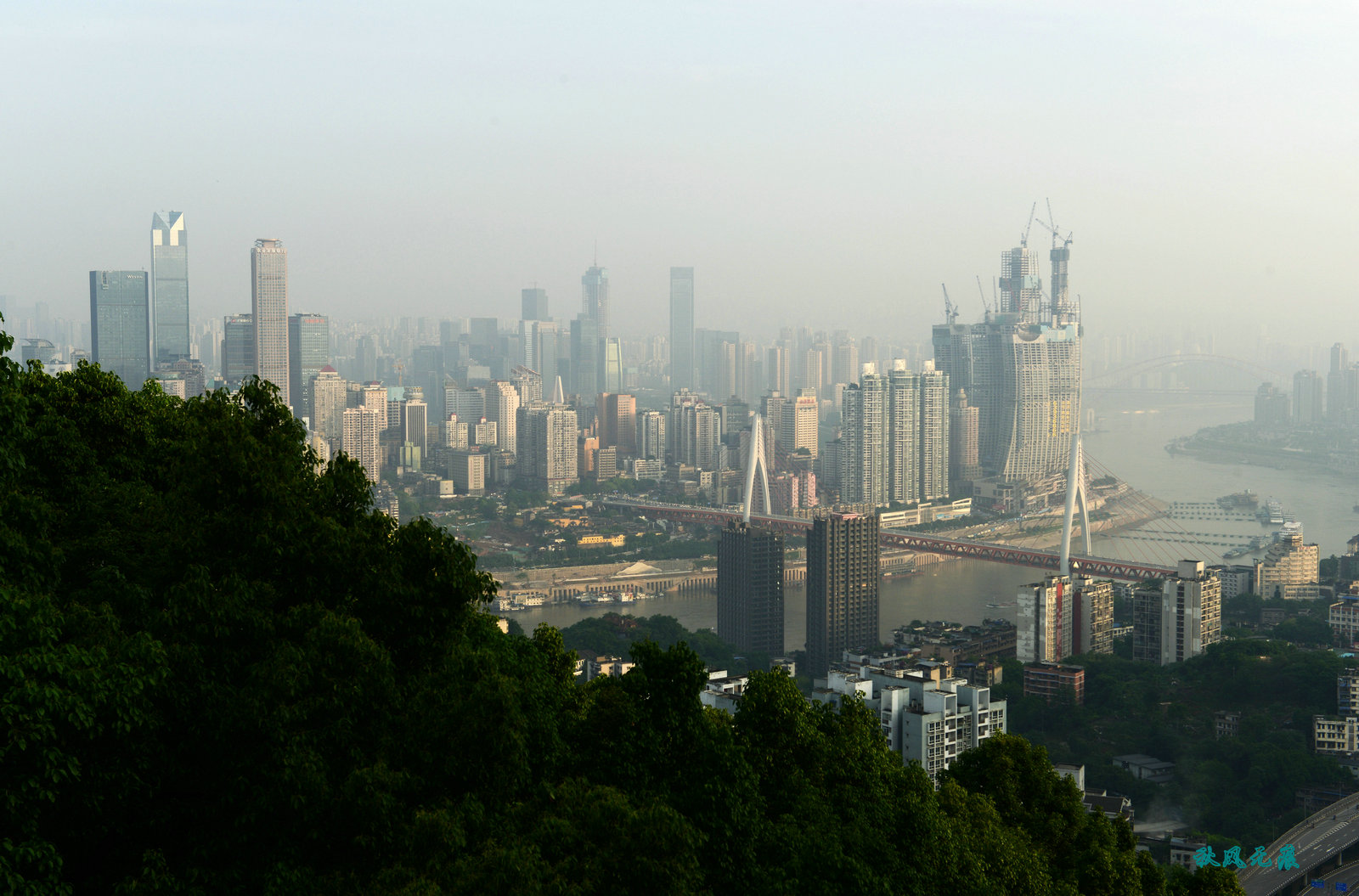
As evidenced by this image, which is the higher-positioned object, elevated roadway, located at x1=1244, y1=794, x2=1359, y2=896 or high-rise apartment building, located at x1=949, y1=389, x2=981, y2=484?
high-rise apartment building, located at x1=949, y1=389, x2=981, y2=484

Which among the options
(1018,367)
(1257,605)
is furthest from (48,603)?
(1018,367)

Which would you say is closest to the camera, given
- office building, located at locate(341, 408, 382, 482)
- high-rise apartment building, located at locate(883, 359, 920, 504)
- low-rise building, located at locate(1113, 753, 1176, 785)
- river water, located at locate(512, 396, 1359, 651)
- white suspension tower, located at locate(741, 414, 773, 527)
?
low-rise building, located at locate(1113, 753, 1176, 785)

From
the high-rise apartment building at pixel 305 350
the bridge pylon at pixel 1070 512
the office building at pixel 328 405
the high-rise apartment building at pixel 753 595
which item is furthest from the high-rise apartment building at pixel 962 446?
→ the high-rise apartment building at pixel 753 595

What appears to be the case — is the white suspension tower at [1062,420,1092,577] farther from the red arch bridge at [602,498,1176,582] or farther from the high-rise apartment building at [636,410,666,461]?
the high-rise apartment building at [636,410,666,461]

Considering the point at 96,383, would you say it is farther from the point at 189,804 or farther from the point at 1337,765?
the point at 1337,765

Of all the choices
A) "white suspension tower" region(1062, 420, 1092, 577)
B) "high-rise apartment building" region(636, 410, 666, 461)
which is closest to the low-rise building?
"white suspension tower" region(1062, 420, 1092, 577)

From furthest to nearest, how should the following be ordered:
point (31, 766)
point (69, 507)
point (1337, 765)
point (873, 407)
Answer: point (873, 407) < point (1337, 765) < point (69, 507) < point (31, 766)
